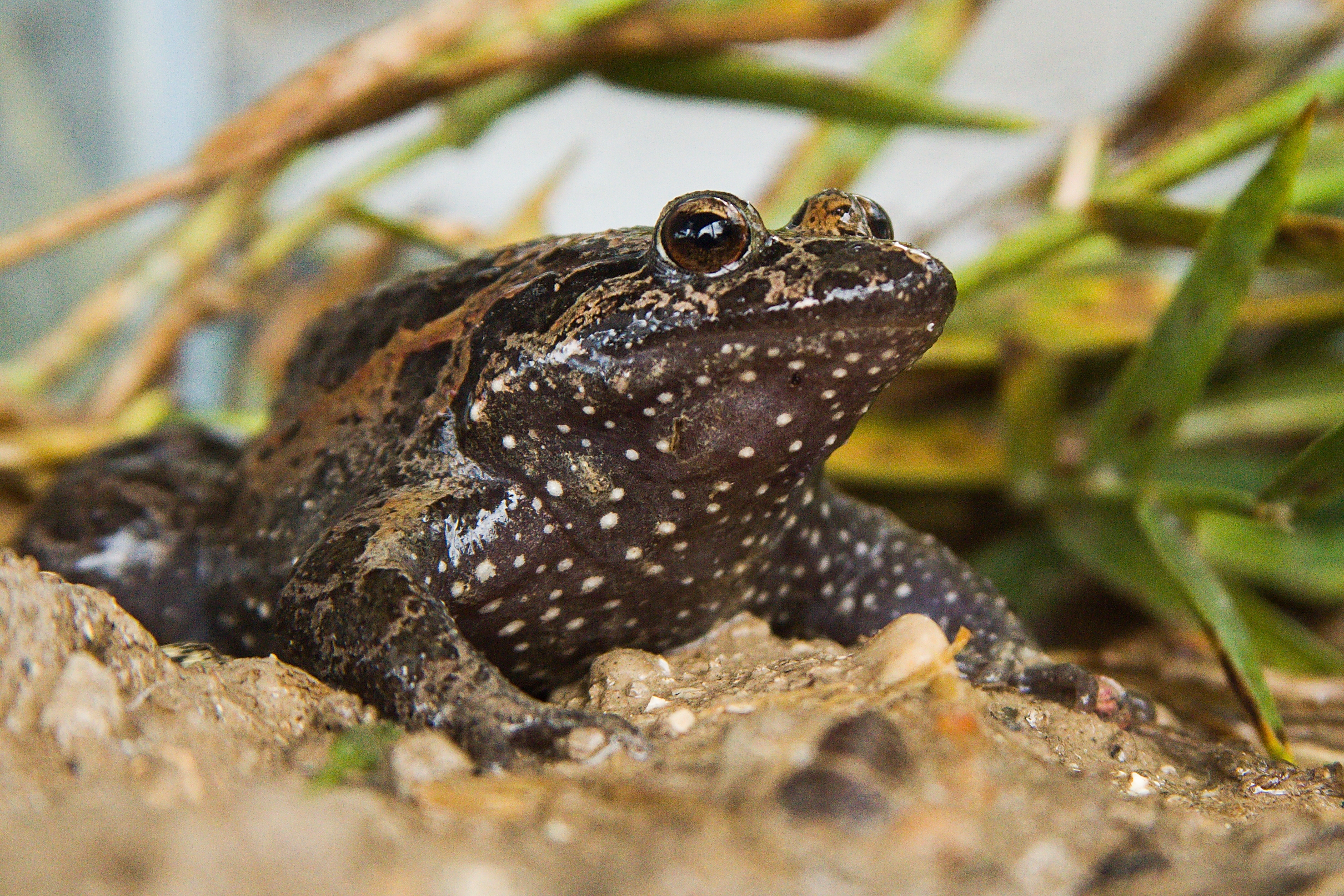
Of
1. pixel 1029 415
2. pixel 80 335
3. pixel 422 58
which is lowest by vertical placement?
pixel 1029 415

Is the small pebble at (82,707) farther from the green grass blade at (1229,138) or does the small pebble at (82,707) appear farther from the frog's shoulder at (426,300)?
Result: the green grass blade at (1229,138)

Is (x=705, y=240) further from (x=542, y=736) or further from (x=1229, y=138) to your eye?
(x=1229, y=138)

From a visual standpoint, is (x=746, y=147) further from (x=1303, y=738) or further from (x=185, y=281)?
(x=1303, y=738)

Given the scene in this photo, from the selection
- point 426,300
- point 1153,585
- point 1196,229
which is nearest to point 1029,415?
point 1153,585

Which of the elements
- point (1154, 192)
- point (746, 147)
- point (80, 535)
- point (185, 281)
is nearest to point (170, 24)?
point (185, 281)

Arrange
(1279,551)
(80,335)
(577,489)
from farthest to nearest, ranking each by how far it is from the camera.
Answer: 1. (80,335)
2. (1279,551)
3. (577,489)

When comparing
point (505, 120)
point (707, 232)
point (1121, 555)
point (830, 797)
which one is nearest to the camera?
point (830, 797)

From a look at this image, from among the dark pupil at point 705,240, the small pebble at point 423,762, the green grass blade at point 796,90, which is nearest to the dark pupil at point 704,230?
the dark pupil at point 705,240
